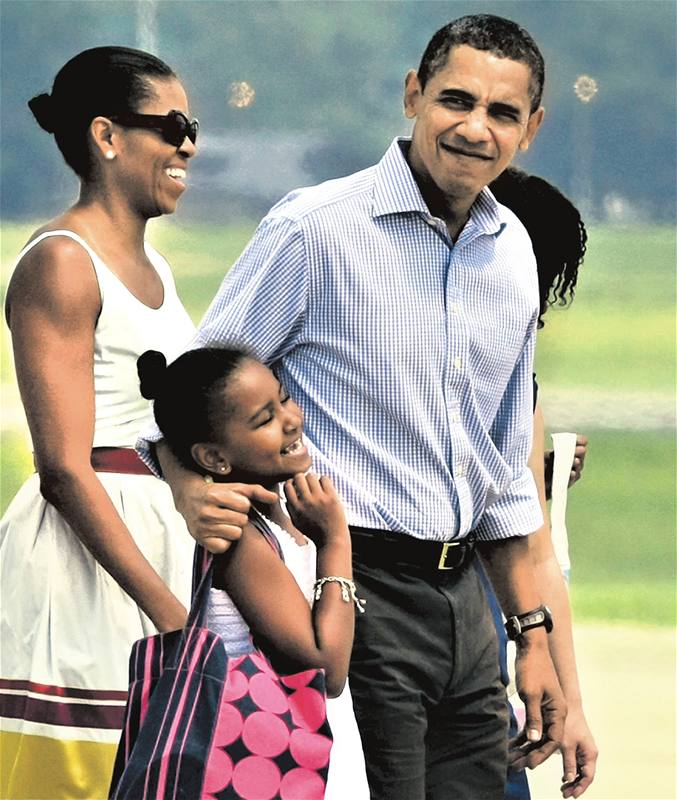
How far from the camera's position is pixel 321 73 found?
6.41 m

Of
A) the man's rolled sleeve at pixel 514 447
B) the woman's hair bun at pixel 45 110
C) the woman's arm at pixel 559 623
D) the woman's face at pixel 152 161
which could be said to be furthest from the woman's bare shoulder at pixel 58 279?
the woman's arm at pixel 559 623

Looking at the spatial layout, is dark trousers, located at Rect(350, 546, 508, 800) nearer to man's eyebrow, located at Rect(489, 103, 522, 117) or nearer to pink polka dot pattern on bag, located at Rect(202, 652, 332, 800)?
pink polka dot pattern on bag, located at Rect(202, 652, 332, 800)

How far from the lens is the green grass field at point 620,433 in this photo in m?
6.69

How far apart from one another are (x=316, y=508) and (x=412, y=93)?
0.78 metres

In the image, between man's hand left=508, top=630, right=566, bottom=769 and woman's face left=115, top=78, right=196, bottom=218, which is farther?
woman's face left=115, top=78, right=196, bottom=218

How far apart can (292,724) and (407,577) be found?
404 millimetres

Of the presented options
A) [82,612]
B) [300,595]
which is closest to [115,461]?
[82,612]

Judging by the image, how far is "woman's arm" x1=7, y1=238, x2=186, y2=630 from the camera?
2.90 m

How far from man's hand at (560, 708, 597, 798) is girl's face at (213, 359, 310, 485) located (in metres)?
0.99

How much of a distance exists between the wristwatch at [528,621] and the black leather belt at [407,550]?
0.91ft

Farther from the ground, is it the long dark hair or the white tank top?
the long dark hair

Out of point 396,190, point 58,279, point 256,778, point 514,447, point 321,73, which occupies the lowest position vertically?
point 256,778

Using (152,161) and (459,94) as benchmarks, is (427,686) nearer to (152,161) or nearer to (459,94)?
(459,94)

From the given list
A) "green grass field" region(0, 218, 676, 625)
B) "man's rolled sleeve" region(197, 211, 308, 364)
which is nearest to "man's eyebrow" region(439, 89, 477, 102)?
"man's rolled sleeve" region(197, 211, 308, 364)
